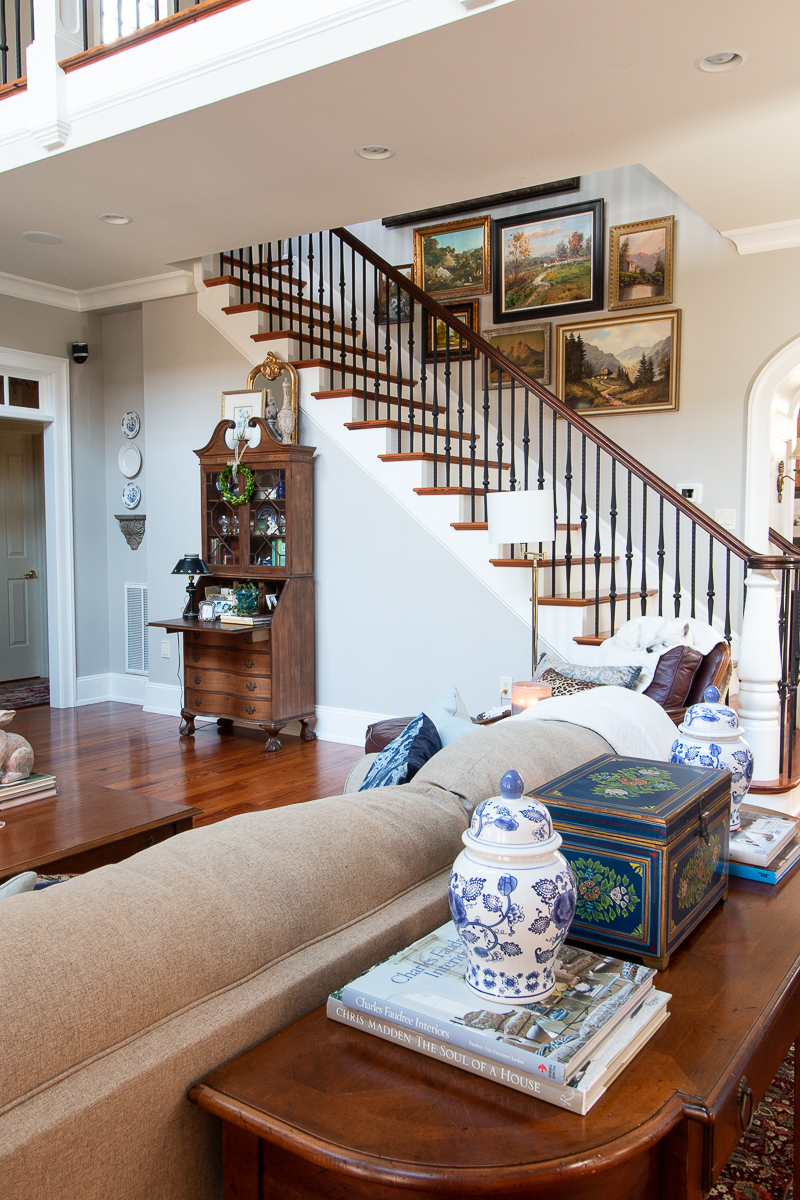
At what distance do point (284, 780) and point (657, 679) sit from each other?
2068 mm

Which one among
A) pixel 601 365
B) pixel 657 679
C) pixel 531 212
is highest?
pixel 531 212

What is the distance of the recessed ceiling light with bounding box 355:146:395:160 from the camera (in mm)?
3884

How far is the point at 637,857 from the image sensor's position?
1153mm

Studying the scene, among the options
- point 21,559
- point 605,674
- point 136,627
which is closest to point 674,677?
point 605,674

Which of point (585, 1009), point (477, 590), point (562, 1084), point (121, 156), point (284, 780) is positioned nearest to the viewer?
point (562, 1084)

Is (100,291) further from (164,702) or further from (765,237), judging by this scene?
(765,237)

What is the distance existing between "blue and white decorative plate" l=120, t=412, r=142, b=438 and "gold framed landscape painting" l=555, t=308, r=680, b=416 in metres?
3.15

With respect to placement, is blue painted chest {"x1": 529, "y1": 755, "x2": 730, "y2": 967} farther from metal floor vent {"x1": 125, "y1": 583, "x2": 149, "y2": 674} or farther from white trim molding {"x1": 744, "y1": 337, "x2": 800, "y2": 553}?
metal floor vent {"x1": 125, "y1": 583, "x2": 149, "y2": 674}

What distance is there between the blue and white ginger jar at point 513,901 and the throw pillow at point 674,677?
8.75ft

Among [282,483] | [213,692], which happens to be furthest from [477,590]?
[213,692]

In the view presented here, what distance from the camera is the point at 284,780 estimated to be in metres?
4.67

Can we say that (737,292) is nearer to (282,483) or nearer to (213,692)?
(282,483)

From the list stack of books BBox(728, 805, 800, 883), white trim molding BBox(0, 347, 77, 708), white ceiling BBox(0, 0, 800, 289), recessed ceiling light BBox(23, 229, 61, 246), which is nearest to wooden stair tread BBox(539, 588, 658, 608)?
white ceiling BBox(0, 0, 800, 289)

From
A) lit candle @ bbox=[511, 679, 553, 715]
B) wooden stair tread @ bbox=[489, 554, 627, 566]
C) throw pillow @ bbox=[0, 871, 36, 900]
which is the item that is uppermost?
wooden stair tread @ bbox=[489, 554, 627, 566]
